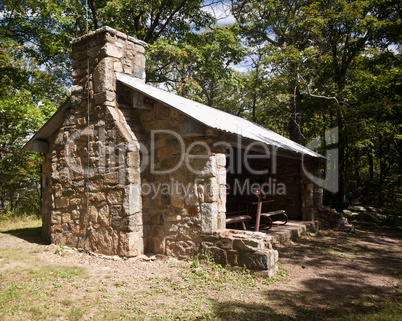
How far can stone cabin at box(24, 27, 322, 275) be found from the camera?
519 cm

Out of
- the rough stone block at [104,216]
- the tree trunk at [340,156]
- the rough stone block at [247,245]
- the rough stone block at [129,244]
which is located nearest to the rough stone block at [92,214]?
the rough stone block at [104,216]

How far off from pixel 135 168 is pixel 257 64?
9.47 metres

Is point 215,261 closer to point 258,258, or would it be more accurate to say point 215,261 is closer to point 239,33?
point 258,258

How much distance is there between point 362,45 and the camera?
1127 centimetres

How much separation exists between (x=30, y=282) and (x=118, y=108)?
3305 mm

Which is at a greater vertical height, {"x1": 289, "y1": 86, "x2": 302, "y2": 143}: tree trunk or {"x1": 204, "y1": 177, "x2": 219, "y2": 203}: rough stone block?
{"x1": 289, "y1": 86, "x2": 302, "y2": 143}: tree trunk

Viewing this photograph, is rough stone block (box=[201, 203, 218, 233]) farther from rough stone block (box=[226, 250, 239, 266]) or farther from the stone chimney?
the stone chimney

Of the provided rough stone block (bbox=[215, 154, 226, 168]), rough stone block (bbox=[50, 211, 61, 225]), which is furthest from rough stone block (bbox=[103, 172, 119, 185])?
rough stone block (bbox=[215, 154, 226, 168])

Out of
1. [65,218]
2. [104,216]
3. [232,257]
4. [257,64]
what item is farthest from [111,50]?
[257,64]

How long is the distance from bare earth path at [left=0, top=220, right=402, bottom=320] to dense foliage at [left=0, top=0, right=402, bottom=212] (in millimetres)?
6371

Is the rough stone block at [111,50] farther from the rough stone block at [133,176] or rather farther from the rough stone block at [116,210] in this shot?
the rough stone block at [116,210]

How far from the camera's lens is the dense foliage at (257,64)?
11.0m

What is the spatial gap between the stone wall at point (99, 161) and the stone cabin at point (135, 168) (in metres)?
0.02

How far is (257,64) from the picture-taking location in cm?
1318
